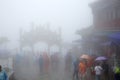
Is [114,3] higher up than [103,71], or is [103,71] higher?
[114,3]

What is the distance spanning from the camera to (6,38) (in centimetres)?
7094

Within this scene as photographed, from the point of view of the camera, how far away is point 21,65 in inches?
1506

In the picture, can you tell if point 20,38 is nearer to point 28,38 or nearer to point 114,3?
point 28,38

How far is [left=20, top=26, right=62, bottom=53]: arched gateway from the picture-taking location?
5544 centimetres

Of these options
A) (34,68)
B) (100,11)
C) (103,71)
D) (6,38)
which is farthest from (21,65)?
(6,38)

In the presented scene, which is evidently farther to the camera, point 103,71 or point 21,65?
point 21,65

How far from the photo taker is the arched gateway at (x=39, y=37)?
55438 mm

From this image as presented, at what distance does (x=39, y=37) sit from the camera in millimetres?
57062

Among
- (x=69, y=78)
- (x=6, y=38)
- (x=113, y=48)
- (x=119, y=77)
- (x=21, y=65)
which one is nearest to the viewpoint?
(x=119, y=77)

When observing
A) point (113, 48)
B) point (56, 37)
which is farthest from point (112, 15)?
point (56, 37)

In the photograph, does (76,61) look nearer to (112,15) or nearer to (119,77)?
(119,77)

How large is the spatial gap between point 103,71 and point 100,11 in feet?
53.3

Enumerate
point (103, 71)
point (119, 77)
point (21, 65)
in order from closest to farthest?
point (119, 77)
point (103, 71)
point (21, 65)

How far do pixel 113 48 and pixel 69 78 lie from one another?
603 centimetres
